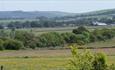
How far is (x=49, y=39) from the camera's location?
102 m

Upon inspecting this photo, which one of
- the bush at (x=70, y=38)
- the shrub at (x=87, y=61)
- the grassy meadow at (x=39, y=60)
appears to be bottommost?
the bush at (x=70, y=38)

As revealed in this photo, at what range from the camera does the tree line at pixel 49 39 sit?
296ft

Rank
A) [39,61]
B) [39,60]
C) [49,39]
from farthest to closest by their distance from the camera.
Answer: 1. [49,39]
2. [39,60]
3. [39,61]

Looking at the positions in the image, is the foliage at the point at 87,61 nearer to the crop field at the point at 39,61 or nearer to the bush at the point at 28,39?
the crop field at the point at 39,61

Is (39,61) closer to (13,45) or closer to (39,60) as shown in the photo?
(39,60)

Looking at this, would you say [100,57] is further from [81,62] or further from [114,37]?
[114,37]

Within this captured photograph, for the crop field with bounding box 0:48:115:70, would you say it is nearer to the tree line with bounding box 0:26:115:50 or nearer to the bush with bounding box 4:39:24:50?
the bush with bounding box 4:39:24:50

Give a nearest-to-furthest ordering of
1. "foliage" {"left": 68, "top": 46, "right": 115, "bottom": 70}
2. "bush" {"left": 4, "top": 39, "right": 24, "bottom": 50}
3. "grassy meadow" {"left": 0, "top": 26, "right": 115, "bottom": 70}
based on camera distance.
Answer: "foliage" {"left": 68, "top": 46, "right": 115, "bottom": 70}
"grassy meadow" {"left": 0, "top": 26, "right": 115, "bottom": 70}
"bush" {"left": 4, "top": 39, "right": 24, "bottom": 50}

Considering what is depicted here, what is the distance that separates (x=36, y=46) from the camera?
312 ft

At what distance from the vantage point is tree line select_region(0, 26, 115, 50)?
296 ft

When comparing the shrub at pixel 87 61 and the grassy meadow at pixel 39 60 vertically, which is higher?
the shrub at pixel 87 61

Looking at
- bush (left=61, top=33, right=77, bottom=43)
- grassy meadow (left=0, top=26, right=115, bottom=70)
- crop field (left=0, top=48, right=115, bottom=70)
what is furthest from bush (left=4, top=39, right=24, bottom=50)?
crop field (left=0, top=48, right=115, bottom=70)

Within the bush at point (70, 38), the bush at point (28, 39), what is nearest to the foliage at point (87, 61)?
the bush at point (28, 39)

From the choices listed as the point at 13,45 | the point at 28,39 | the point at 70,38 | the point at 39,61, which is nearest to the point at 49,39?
the point at 28,39
